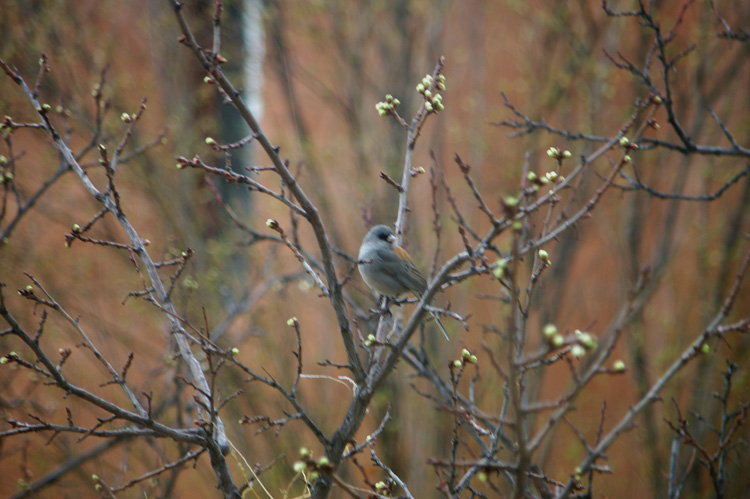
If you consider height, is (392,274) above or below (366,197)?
below

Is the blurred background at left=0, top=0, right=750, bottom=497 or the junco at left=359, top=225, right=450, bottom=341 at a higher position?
the blurred background at left=0, top=0, right=750, bottom=497

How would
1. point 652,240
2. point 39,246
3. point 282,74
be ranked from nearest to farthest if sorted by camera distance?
point 39,246
point 282,74
point 652,240

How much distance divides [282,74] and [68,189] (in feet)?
7.24

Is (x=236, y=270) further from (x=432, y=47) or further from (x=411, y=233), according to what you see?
(x=432, y=47)

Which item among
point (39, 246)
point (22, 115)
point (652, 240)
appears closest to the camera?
point (22, 115)

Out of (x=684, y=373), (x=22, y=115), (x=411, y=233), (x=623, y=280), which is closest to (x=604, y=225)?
(x=623, y=280)

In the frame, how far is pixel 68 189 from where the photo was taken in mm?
5875

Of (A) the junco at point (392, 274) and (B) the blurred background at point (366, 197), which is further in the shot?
(B) the blurred background at point (366, 197)

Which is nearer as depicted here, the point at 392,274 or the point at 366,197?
the point at 392,274

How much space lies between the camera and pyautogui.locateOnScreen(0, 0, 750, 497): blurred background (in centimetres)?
518

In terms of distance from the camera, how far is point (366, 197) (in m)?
5.50

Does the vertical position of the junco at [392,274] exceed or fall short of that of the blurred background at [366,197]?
it falls short

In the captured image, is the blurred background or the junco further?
the blurred background

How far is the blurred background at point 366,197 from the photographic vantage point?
5.18 m
